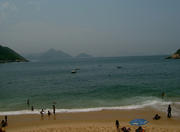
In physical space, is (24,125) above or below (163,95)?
below

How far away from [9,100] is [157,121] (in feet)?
84.9

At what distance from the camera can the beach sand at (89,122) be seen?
16.7 metres

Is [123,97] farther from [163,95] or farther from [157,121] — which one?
[157,121]

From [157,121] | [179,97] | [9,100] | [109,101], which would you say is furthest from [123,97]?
[9,100]

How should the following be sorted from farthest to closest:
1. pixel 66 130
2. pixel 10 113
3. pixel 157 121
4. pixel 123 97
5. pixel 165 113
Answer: pixel 123 97 < pixel 10 113 < pixel 165 113 < pixel 157 121 < pixel 66 130

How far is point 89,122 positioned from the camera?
1866cm

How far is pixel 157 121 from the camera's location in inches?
716

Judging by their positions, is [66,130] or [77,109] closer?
[66,130]

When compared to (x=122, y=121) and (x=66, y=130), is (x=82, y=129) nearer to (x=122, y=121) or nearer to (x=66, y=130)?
(x=66, y=130)

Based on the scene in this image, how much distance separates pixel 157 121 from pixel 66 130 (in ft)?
33.3

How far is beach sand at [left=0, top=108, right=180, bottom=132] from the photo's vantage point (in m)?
16.7

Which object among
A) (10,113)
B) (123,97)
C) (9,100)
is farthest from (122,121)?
(9,100)

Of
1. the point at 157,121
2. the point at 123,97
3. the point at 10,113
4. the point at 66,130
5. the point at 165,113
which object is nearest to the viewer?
the point at 66,130

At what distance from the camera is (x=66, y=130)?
16.5 meters
